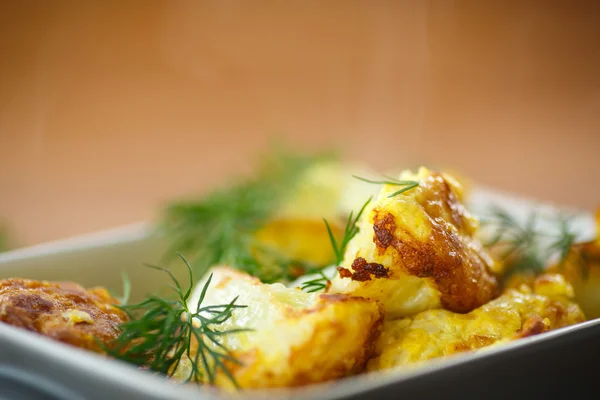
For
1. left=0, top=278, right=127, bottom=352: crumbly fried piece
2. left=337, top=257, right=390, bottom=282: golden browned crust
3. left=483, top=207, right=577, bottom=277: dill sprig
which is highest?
left=337, top=257, right=390, bottom=282: golden browned crust

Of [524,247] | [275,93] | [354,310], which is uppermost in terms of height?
[275,93]

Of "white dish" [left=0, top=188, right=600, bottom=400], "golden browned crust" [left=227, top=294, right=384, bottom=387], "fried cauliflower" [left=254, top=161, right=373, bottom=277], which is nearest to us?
"white dish" [left=0, top=188, right=600, bottom=400]

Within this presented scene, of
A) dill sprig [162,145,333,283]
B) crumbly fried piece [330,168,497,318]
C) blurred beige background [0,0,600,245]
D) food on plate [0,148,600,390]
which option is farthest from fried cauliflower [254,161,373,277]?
blurred beige background [0,0,600,245]

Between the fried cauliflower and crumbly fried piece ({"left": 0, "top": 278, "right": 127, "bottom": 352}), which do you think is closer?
crumbly fried piece ({"left": 0, "top": 278, "right": 127, "bottom": 352})

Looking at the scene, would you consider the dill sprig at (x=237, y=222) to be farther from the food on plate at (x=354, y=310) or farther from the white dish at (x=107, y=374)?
the white dish at (x=107, y=374)

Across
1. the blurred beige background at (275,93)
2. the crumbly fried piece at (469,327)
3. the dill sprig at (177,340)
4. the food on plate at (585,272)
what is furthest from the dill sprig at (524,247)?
the blurred beige background at (275,93)

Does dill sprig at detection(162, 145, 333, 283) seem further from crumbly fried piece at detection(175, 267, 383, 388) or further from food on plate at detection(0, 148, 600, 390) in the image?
crumbly fried piece at detection(175, 267, 383, 388)

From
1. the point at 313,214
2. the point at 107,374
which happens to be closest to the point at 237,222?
the point at 313,214

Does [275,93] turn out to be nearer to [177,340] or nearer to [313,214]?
[313,214]
